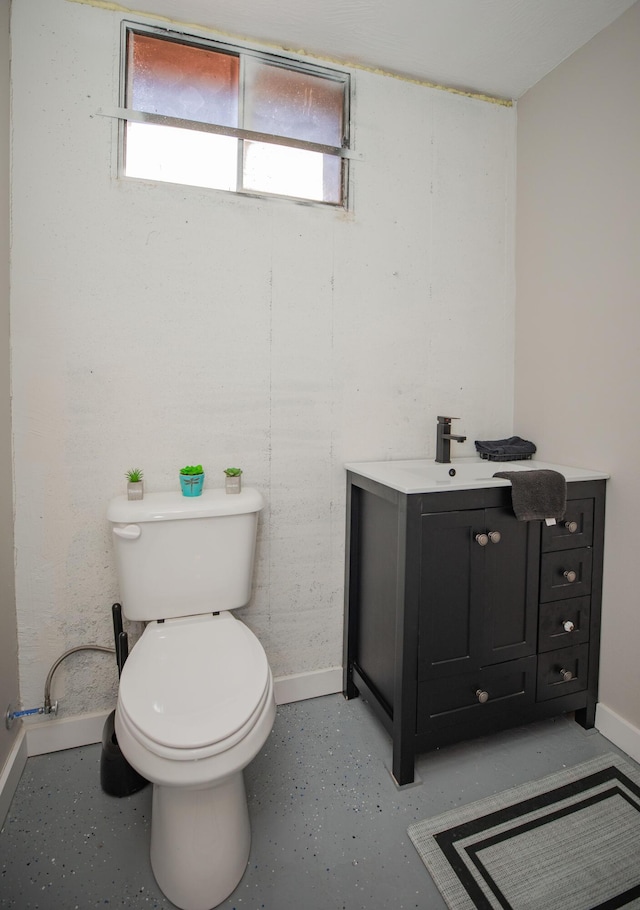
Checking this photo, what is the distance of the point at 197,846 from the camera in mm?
1091

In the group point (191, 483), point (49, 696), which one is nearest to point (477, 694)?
point (191, 483)

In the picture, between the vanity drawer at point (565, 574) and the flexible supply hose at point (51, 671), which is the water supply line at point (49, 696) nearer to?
the flexible supply hose at point (51, 671)

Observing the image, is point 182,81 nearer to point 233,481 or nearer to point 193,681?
point 233,481

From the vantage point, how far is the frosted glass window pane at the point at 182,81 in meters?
1.59

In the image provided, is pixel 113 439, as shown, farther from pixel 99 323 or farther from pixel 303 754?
pixel 303 754

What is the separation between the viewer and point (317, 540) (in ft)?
6.07

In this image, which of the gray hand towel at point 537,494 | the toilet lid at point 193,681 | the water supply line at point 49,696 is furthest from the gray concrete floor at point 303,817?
the gray hand towel at point 537,494

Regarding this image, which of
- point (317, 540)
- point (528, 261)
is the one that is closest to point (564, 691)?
point (317, 540)

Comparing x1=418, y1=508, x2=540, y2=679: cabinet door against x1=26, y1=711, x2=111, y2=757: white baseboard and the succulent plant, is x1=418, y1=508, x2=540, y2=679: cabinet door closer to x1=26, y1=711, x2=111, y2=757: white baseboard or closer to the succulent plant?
the succulent plant

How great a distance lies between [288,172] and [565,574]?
5.83 feet

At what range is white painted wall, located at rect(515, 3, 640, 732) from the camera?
5.09 ft

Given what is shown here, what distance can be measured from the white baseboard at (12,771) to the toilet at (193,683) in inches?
18.3

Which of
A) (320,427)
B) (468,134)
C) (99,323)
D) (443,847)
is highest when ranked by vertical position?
(468,134)

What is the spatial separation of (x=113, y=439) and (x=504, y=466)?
1.48 meters
